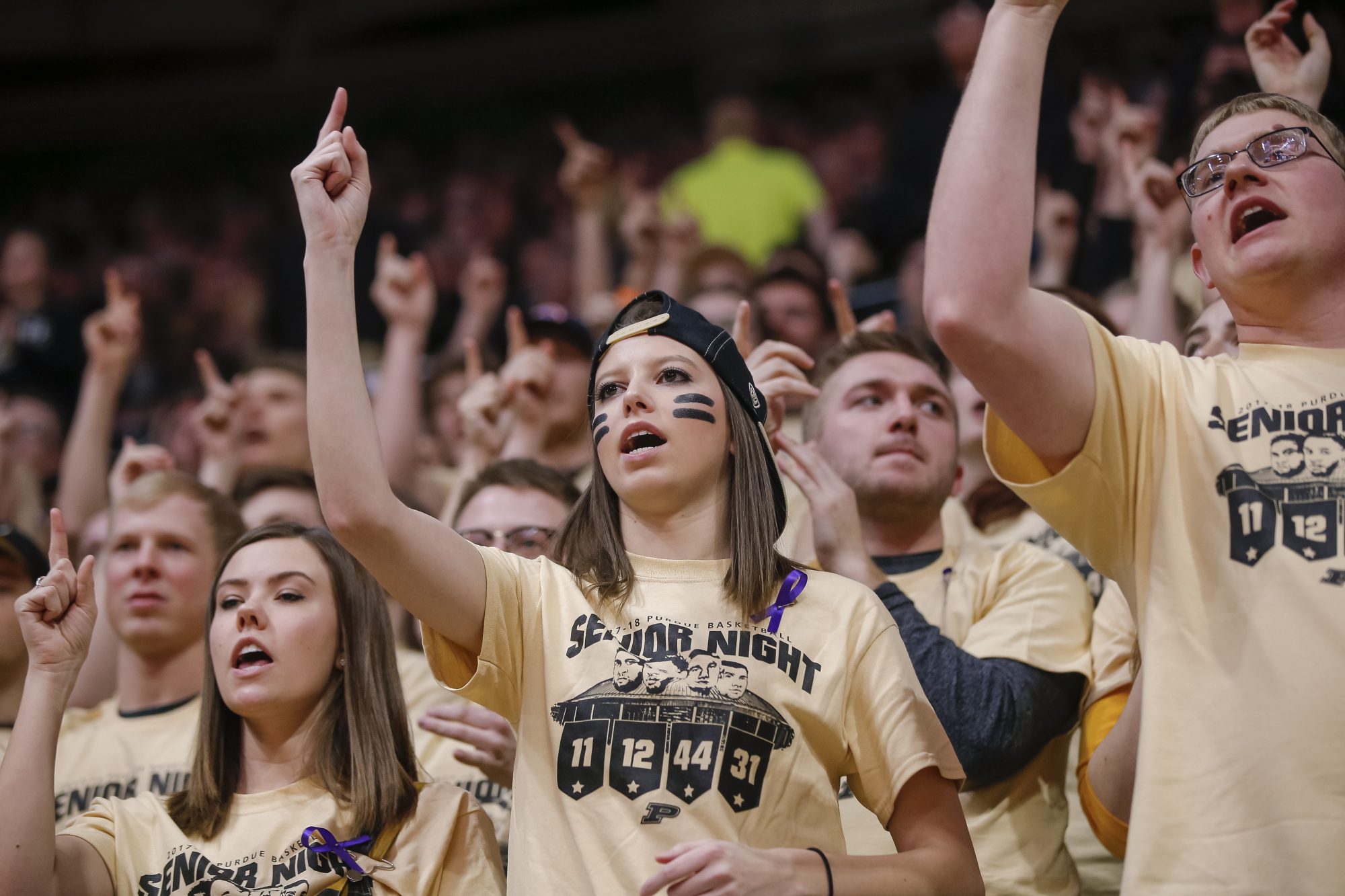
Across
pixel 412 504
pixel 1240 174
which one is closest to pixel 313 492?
pixel 412 504

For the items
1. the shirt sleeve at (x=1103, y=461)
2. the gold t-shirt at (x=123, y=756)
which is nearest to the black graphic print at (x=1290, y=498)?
the shirt sleeve at (x=1103, y=461)

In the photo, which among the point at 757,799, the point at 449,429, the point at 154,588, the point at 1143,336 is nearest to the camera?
the point at 757,799

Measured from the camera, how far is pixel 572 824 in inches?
89.3

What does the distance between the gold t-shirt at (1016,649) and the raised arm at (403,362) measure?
208 centimetres

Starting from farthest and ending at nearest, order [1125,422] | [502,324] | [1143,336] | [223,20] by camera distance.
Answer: [223,20]
[502,324]
[1143,336]
[1125,422]

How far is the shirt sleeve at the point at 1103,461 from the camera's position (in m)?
2.10

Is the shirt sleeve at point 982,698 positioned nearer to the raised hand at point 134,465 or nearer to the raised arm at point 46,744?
the raised arm at point 46,744

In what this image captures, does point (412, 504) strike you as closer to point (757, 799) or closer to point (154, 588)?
point (154, 588)

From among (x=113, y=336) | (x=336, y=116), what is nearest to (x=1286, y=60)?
(x=336, y=116)

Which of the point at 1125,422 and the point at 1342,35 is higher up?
the point at 1342,35

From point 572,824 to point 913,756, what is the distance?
57 cm

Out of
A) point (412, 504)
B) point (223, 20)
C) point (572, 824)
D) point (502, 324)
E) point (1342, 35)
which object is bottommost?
point (572, 824)

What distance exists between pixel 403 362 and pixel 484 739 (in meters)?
2.22

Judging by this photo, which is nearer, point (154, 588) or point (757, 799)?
point (757, 799)
